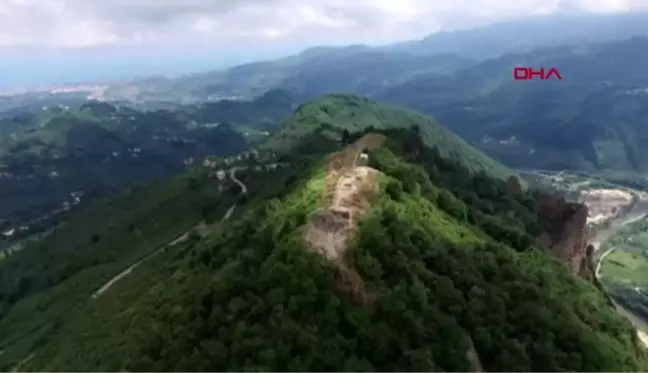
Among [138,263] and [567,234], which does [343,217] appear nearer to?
[138,263]

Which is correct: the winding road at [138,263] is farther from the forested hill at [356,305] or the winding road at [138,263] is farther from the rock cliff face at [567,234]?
the rock cliff face at [567,234]

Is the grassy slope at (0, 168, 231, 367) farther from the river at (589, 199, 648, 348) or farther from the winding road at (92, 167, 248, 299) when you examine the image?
the river at (589, 199, 648, 348)

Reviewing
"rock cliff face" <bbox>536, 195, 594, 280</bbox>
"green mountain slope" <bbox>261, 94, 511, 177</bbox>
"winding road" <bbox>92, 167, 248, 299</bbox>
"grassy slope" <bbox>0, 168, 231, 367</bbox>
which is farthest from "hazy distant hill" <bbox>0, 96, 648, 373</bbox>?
"green mountain slope" <bbox>261, 94, 511, 177</bbox>

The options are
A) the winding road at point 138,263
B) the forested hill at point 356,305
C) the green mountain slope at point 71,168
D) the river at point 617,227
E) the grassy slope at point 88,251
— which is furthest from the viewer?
the green mountain slope at point 71,168

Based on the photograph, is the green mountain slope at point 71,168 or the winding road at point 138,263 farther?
the green mountain slope at point 71,168

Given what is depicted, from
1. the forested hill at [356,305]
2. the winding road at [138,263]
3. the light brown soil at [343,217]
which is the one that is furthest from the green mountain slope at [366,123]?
the forested hill at [356,305]

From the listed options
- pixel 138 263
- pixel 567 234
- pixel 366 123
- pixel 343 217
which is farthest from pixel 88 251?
pixel 366 123

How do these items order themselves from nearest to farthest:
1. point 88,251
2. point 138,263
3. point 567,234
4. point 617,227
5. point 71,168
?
point 138,263, point 567,234, point 88,251, point 617,227, point 71,168

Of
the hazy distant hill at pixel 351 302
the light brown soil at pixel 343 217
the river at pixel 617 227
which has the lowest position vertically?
the river at pixel 617 227

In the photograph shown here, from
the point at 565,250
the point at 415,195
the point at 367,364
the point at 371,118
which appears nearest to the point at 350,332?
the point at 367,364
